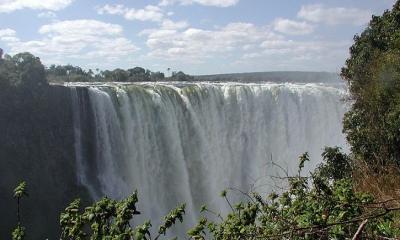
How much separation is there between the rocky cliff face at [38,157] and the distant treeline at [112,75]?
18.3m

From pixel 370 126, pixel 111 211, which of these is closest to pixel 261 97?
pixel 370 126

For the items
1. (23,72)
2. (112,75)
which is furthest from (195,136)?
(112,75)

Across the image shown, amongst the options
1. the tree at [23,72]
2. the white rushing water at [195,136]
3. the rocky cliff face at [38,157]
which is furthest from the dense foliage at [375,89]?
the tree at [23,72]

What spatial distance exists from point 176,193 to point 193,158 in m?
2.47

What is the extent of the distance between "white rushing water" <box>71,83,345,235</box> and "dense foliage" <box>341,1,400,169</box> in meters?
4.57

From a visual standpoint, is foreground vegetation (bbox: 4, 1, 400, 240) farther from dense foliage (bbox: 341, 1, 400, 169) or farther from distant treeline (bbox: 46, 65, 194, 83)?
distant treeline (bbox: 46, 65, 194, 83)

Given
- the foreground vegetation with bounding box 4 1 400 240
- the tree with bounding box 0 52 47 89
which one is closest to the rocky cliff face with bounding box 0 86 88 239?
the tree with bounding box 0 52 47 89

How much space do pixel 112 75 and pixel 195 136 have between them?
2120cm

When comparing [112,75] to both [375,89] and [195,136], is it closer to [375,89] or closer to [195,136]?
[195,136]

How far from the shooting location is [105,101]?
23.6 metres

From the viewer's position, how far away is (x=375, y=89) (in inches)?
648

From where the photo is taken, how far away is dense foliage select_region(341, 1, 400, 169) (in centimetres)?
1515

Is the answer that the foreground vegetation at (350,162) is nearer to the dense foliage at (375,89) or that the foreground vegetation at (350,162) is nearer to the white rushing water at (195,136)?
the dense foliage at (375,89)

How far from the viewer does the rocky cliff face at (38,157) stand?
22.1 m
